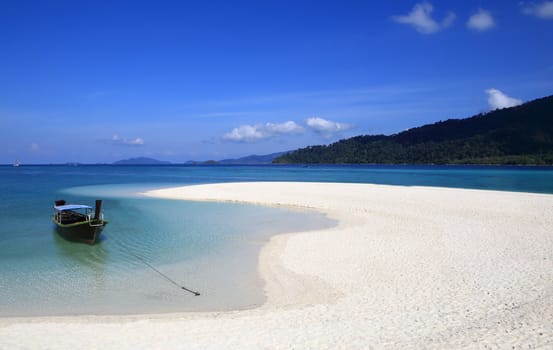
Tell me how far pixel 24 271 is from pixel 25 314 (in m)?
4.09

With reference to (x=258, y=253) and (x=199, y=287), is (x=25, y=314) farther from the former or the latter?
(x=258, y=253)

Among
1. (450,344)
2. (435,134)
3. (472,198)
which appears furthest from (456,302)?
(435,134)

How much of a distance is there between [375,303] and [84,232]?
12.6 metres

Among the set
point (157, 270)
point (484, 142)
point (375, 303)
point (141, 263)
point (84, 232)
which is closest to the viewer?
point (375, 303)

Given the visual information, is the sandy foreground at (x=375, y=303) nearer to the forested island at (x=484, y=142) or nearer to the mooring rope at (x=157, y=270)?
the mooring rope at (x=157, y=270)

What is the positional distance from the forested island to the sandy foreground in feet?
366

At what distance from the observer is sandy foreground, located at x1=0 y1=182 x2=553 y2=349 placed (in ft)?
22.0

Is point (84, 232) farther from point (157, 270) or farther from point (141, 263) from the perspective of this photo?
point (157, 270)

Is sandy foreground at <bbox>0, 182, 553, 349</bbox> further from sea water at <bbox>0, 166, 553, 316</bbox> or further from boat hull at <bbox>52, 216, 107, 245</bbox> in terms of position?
boat hull at <bbox>52, 216, 107, 245</bbox>

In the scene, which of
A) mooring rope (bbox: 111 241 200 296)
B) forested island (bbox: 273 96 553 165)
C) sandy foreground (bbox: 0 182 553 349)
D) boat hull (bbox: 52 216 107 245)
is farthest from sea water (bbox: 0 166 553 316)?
forested island (bbox: 273 96 553 165)

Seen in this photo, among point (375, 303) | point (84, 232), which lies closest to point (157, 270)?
point (84, 232)

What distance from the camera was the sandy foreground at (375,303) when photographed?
265 inches

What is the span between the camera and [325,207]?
25922mm

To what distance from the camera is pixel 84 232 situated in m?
16.1
